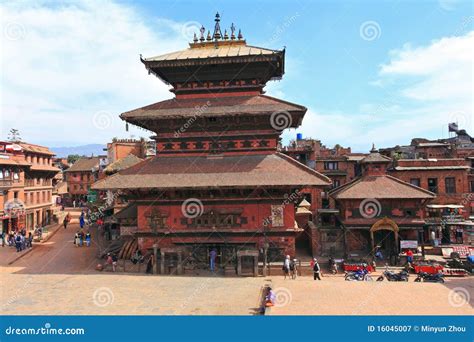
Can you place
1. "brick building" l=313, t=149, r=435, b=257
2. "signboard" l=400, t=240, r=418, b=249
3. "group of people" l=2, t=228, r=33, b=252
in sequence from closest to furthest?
"signboard" l=400, t=240, r=418, b=249
"brick building" l=313, t=149, r=435, b=257
"group of people" l=2, t=228, r=33, b=252

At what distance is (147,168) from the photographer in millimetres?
23391

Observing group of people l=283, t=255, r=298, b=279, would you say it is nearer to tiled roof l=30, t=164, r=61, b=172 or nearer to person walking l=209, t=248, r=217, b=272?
person walking l=209, t=248, r=217, b=272

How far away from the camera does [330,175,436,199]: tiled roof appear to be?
26.2 metres

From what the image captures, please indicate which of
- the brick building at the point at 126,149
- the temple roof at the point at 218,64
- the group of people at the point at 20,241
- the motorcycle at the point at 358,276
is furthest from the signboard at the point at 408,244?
the brick building at the point at 126,149

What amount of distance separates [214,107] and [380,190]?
15058 millimetres

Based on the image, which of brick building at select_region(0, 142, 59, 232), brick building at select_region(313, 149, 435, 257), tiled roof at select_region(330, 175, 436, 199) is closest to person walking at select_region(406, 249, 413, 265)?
brick building at select_region(313, 149, 435, 257)

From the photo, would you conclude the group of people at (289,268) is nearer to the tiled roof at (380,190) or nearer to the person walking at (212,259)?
the person walking at (212,259)

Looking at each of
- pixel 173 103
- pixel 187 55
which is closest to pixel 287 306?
pixel 173 103

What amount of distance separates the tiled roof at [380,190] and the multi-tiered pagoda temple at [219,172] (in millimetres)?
6540

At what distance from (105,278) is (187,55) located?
16.8 m

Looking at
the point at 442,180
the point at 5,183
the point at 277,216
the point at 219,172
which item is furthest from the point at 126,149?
the point at 442,180

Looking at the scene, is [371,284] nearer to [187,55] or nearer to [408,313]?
[408,313]

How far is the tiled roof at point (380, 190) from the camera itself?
26234 mm

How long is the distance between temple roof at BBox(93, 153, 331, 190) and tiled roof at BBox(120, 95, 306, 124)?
319cm
